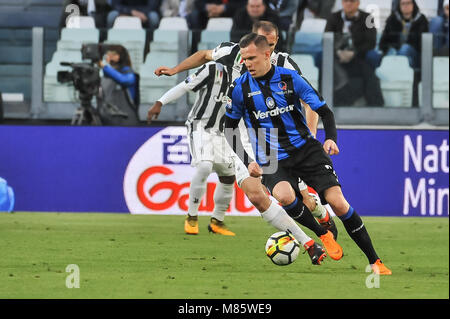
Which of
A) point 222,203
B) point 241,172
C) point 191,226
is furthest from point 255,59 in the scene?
point 191,226

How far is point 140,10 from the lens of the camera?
12648mm

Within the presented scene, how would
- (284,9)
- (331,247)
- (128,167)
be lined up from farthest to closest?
(284,9)
(128,167)
(331,247)

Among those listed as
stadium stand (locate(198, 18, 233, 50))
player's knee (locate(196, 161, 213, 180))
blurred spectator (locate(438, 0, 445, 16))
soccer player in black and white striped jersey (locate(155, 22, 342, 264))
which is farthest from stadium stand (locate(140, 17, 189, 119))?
soccer player in black and white striped jersey (locate(155, 22, 342, 264))

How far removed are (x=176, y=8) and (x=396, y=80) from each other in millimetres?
3006

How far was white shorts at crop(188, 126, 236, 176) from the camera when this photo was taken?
31.1 feet

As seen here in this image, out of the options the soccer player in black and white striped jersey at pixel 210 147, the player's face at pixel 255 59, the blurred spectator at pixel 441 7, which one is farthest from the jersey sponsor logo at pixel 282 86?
the blurred spectator at pixel 441 7

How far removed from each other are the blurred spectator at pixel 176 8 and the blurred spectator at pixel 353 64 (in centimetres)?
190

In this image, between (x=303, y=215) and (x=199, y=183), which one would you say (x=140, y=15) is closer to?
(x=199, y=183)

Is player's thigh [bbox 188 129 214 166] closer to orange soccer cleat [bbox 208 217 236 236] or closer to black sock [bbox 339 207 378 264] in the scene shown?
orange soccer cleat [bbox 208 217 236 236]

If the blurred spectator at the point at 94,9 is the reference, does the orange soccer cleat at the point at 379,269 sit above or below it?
below

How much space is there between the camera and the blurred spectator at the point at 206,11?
40.8ft

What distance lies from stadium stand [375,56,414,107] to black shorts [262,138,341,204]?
16.6ft

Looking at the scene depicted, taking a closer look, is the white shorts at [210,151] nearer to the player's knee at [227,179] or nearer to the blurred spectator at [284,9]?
the player's knee at [227,179]

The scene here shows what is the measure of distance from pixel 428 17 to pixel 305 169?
19.9 ft
